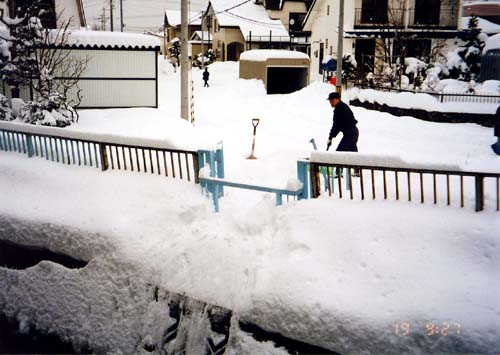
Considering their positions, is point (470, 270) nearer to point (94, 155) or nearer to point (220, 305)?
point (220, 305)

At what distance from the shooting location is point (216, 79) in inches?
1341

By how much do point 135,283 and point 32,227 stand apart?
6.45ft

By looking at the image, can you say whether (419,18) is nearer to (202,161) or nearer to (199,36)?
(199,36)

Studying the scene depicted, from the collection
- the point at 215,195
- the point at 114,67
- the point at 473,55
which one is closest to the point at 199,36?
the point at 473,55

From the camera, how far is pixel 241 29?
42719 millimetres

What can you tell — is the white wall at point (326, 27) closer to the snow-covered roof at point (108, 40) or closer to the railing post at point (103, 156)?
the snow-covered roof at point (108, 40)

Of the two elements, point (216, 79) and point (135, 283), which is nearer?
point (135, 283)

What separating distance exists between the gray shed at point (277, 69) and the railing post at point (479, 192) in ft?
78.7

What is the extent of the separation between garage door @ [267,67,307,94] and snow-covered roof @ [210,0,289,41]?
13476 mm

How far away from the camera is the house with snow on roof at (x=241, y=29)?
139ft

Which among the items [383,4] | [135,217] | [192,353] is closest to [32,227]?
[135,217]

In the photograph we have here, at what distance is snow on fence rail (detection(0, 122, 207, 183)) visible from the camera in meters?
6.51

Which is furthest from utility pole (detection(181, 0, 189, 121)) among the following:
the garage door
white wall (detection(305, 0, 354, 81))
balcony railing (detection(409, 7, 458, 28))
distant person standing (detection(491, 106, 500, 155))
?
balcony railing (detection(409, 7, 458, 28))

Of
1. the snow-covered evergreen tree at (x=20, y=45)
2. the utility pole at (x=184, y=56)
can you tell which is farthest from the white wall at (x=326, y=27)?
the snow-covered evergreen tree at (x=20, y=45)
